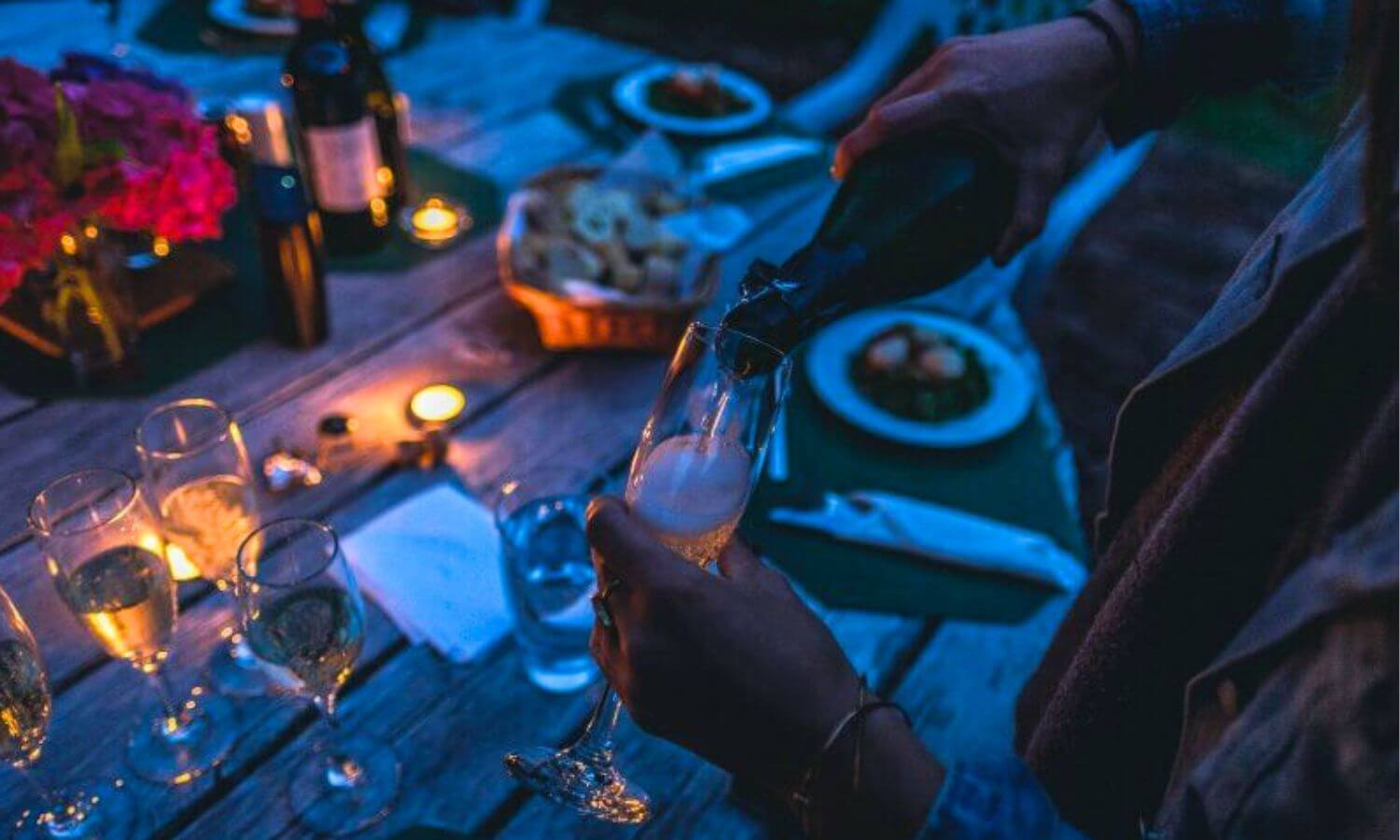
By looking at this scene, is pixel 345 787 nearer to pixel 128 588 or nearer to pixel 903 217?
pixel 128 588

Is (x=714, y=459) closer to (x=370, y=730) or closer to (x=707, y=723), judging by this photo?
(x=707, y=723)

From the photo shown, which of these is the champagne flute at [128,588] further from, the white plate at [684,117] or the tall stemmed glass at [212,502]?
the white plate at [684,117]

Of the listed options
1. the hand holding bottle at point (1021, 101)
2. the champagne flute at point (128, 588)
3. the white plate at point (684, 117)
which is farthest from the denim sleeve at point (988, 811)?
the white plate at point (684, 117)

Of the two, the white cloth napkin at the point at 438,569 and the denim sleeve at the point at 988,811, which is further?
the white cloth napkin at the point at 438,569

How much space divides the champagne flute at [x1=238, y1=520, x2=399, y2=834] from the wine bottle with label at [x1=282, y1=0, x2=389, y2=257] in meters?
0.78

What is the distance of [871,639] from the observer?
103cm

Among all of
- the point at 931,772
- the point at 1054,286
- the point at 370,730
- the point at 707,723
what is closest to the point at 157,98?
the point at 370,730

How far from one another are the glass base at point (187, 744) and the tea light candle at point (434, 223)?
891 millimetres

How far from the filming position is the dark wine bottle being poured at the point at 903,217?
0.95 meters

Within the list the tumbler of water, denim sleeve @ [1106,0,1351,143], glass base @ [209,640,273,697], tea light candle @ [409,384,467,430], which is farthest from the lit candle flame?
denim sleeve @ [1106,0,1351,143]

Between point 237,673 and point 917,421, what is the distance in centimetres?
88

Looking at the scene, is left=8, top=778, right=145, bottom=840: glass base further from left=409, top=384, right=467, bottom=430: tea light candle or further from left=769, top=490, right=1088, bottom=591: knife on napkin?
left=769, top=490, right=1088, bottom=591: knife on napkin

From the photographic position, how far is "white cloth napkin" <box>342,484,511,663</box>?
0.98 metres

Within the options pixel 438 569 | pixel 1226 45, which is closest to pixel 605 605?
pixel 438 569
